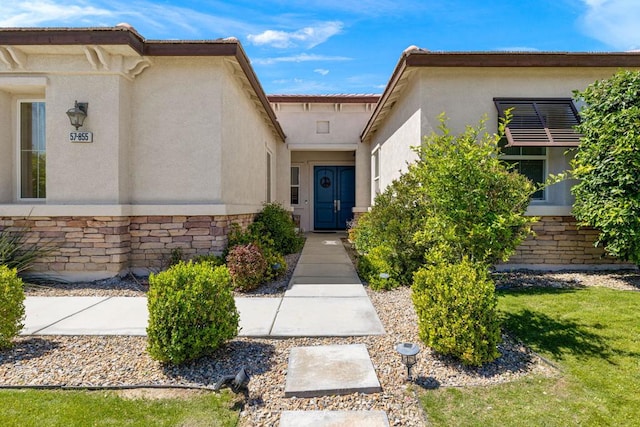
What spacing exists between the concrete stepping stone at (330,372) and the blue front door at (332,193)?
1182 centimetres

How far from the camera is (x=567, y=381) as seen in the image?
304cm

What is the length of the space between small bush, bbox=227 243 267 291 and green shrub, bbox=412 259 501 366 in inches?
119

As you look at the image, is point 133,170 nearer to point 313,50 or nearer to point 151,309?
point 151,309

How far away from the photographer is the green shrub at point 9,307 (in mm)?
3473

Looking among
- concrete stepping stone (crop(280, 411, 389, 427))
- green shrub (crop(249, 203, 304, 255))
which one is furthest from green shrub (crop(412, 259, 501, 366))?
green shrub (crop(249, 203, 304, 255))

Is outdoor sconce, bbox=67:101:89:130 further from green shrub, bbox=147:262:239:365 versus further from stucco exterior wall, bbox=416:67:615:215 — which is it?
stucco exterior wall, bbox=416:67:615:215

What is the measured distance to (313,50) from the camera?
500 inches

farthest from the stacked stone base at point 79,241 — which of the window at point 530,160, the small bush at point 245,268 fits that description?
the window at point 530,160

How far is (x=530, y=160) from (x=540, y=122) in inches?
32.3

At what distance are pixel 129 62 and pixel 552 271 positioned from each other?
29.0 feet

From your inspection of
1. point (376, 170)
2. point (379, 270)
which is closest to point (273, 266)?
point (379, 270)

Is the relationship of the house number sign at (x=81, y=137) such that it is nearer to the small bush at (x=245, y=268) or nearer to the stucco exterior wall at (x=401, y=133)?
the small bush at (x=245, y=268)

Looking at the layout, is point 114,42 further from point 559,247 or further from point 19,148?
point 559,247

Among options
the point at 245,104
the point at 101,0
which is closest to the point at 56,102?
the point at 101,0
